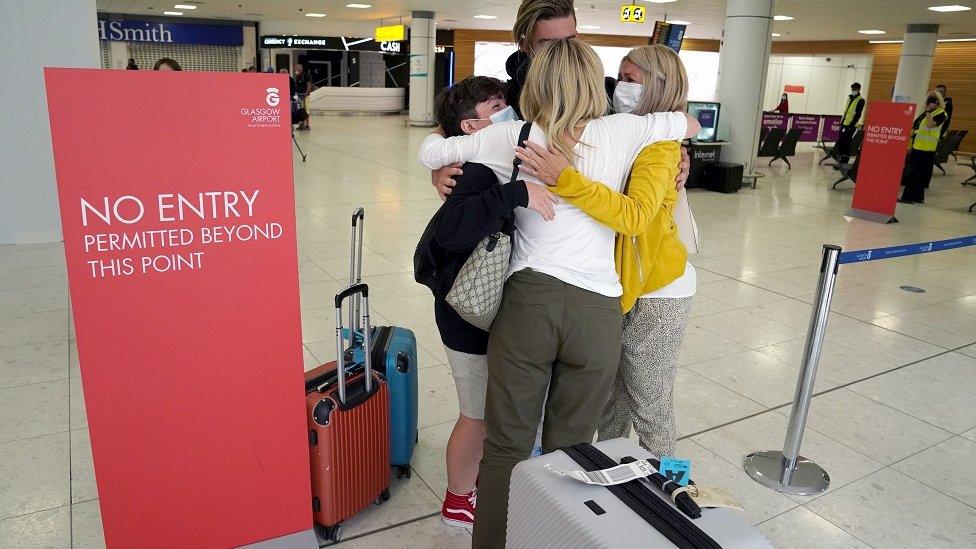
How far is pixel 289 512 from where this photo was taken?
204cm

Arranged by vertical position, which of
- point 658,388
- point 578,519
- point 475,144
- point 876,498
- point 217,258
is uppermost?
point 475,144

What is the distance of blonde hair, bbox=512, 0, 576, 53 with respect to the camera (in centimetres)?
207

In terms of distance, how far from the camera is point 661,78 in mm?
1908

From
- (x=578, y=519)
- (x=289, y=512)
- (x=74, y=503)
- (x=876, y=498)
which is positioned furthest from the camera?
(x=876, y=498)

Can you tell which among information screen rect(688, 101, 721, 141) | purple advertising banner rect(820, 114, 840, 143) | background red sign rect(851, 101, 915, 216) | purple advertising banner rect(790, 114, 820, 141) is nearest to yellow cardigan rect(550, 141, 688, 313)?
background red sign rect(851, 101, 915, 216)

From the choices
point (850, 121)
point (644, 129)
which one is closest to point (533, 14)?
point (644, 129)

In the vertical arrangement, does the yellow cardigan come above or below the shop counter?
above

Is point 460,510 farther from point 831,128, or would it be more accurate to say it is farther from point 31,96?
point 831,128

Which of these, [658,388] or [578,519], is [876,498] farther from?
[578,519]

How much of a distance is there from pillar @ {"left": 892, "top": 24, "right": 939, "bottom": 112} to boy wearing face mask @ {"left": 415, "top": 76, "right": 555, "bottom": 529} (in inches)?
639

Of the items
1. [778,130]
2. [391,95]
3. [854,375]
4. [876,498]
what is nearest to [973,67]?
[778,130]

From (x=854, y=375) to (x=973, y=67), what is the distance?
21.2 m

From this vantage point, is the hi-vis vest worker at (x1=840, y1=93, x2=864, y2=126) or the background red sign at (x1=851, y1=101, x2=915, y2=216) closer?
the background red sign at (x1=851, y1=101, x2=915, y2=216)

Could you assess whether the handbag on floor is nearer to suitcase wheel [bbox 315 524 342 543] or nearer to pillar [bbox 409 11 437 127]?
suitcase wheel [bbox 315 524 342 543]
